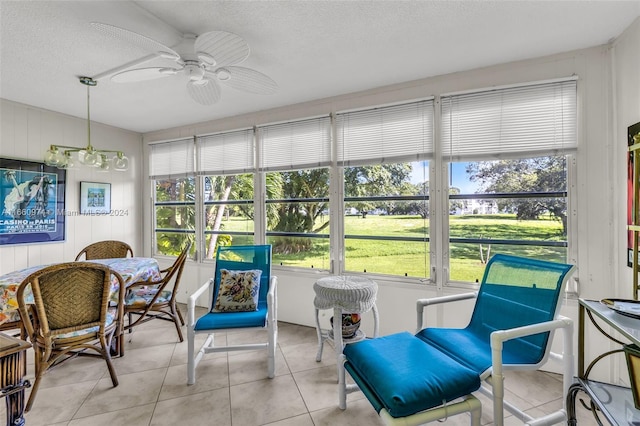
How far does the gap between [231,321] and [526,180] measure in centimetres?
272

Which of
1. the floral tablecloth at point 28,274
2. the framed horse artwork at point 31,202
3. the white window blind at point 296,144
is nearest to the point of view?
the floral tablecloth at point 28,274

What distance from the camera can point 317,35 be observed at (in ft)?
6.81

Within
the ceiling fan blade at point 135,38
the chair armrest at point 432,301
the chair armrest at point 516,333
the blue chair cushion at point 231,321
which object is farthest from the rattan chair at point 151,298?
the chair armrest at point 516,333

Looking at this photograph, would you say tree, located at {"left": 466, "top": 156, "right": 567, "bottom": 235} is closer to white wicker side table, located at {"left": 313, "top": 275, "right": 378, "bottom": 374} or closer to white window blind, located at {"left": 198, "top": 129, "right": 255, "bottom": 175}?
white wicker side table, located at {"left": 313, "top": 275, "right": 378, "bottom": 374}

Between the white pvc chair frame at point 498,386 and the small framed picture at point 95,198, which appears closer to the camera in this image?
the white pvc chair frame at point 498,386

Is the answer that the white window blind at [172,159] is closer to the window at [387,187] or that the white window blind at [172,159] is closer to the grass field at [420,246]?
the grass field at [420,246]

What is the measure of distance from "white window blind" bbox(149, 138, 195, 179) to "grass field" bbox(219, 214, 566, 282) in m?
2.09

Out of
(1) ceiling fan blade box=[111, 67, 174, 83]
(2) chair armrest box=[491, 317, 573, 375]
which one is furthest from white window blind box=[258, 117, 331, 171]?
(2) chair armrest box=[491, 317, 573, 375]

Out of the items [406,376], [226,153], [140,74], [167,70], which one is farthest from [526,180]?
[226,153]

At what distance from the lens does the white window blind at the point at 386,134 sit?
2799 millimetres

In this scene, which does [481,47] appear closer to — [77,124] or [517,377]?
[517,377]

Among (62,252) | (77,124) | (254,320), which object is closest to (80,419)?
(254,320)

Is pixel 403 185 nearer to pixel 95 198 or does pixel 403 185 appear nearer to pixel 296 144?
pixel 296 144

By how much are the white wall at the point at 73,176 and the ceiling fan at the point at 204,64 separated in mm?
2255
